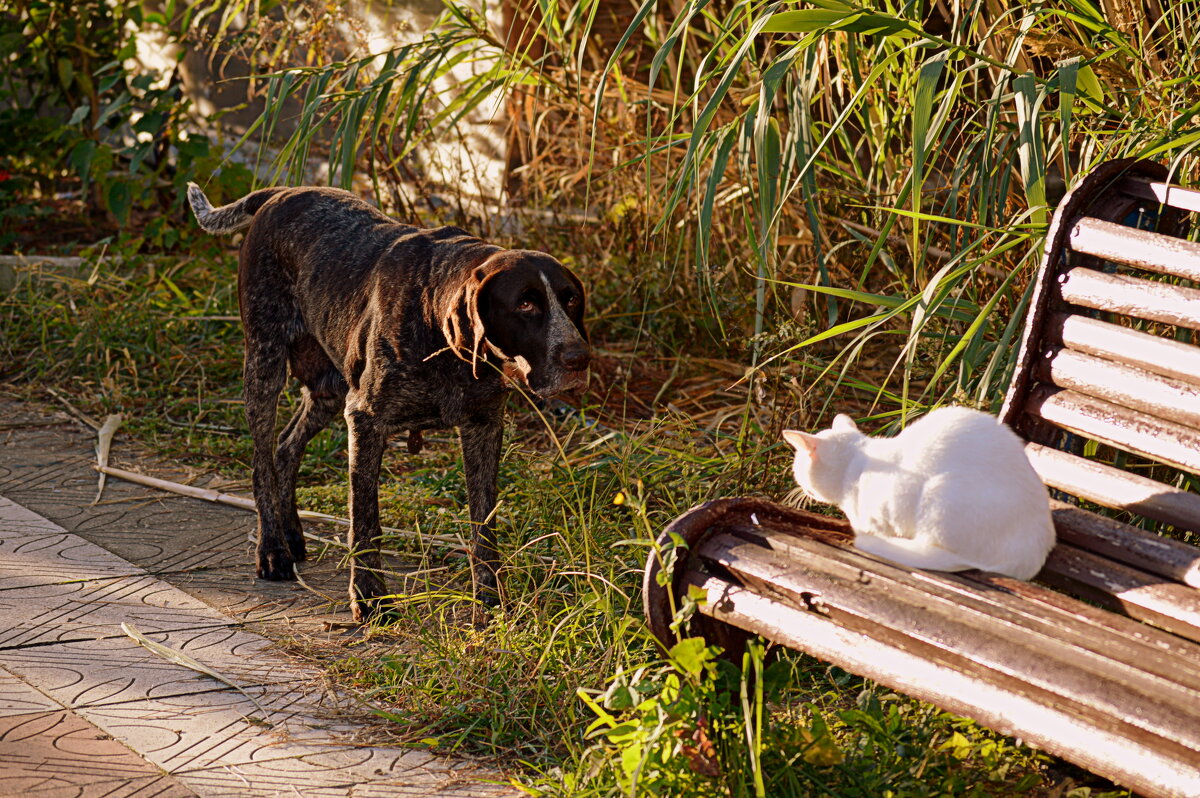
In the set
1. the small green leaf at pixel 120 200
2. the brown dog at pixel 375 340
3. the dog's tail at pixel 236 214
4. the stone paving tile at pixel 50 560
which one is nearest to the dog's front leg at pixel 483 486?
the brown dog at pixel 375 340

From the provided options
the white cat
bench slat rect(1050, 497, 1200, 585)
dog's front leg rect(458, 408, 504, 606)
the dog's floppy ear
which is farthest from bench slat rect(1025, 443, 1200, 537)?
dog's front leg rect(458, 408, 504, 606)

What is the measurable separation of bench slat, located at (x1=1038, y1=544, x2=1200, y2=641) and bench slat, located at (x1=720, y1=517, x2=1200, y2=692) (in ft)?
0.32

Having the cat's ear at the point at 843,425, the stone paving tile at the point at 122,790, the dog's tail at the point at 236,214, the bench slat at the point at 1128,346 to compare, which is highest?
the dog's tail at the point at 236,214

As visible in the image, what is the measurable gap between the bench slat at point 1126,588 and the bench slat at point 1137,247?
2.13 feet

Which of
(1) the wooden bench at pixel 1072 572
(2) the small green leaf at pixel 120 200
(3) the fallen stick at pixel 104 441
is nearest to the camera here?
(1) the wooden bench at pixel 1072 572

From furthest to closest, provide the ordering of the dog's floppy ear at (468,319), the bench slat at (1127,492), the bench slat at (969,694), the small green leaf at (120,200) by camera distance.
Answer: the small green leaf at (120,200)
the dog's floppy ear at (468,319)
the bench slat at (1127,492)
the bench slat at (969,694)

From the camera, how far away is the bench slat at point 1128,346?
8.79ft

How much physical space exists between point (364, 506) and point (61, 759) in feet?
3.65

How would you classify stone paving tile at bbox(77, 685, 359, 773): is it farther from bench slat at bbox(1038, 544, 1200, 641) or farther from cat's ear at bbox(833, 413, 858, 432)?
bench slat at bbox(1038, 544, 1200, 641)

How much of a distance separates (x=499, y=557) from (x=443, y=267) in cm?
86

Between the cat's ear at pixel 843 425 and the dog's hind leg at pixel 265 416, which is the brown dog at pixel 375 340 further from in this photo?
the cat's ear at pixel 843 425

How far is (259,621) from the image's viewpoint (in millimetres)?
3559

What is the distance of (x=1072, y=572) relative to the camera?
2.53m

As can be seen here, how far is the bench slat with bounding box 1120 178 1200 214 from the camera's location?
2795 millimetres
